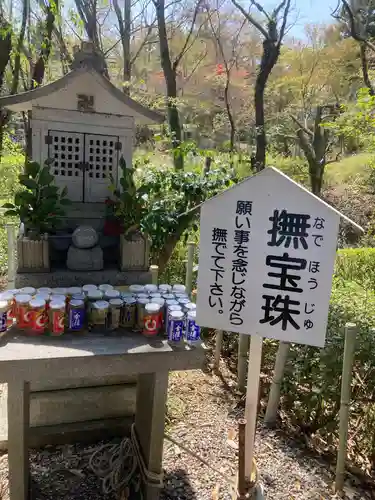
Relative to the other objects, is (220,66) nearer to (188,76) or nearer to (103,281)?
(188,76)

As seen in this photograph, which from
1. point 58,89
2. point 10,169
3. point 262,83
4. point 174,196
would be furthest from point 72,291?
point 10,169

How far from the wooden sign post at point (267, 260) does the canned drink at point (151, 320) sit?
13.0 inches

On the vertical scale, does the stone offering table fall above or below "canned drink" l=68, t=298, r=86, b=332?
below

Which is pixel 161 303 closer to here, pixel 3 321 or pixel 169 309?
pixel 169 309

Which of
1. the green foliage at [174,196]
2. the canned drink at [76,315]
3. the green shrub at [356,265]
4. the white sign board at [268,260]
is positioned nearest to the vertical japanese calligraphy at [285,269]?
the white sign board at [268,260]

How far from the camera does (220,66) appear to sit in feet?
52.3

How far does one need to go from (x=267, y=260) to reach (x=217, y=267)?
0.23 metres

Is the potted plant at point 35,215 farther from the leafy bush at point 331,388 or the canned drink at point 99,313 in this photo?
the leafy bush at point 331,388

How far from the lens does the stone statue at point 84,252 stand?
8.77 ft

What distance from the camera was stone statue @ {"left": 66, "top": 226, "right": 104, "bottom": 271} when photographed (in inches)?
105

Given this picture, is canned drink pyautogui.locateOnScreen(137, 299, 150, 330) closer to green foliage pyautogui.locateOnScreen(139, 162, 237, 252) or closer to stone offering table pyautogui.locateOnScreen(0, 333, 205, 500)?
stone offering table pyautogui.locateOnScreen(0, 333, 205, 500)

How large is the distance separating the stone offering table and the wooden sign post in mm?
331

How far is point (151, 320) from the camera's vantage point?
2219 mm

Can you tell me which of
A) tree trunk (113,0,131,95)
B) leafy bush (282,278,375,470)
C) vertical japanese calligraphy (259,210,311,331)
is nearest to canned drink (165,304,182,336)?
vertical japanese calligraphy (259,210,311,331)
